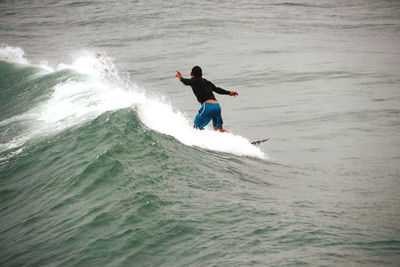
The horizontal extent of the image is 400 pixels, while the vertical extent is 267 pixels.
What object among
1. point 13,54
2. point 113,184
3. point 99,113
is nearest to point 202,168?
point 113,184

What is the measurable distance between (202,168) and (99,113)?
4.08 metres

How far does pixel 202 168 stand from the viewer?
278 inches

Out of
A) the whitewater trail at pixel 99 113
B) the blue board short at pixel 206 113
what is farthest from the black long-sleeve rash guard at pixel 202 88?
the whitewater trail at pixel 99 113

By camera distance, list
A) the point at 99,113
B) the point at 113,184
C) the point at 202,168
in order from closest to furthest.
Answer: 1. the point at 113,184
2. the point at 202,168
3. the point at 99,113

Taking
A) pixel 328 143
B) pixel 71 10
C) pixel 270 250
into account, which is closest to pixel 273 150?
pixel 328 143

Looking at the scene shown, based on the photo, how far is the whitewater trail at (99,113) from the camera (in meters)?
9.24

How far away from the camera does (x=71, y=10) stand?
44781mm

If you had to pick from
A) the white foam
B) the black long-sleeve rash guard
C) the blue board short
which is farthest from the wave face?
the white foam

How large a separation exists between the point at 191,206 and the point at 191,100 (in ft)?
36.5

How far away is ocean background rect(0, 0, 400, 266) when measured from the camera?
15.3 feet

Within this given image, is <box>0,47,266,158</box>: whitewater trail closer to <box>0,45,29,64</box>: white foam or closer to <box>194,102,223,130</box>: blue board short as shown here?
<box>194,102,223,130</box>: blue board short

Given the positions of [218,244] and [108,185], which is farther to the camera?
[108,185]

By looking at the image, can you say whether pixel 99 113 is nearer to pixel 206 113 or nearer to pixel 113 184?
pixel 206 113

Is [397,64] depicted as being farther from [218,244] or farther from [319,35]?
[218,244]
